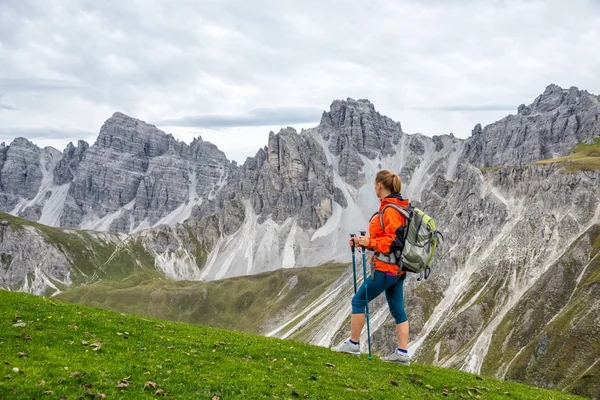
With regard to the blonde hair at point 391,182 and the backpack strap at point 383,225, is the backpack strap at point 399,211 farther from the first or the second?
the blonde hair at point 391,182

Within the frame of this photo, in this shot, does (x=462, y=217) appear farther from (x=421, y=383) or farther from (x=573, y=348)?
(x=421, y=383)

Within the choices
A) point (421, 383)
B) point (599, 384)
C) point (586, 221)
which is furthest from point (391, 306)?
point (586, 221)

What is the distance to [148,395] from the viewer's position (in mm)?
12977

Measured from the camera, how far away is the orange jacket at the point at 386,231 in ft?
55.8

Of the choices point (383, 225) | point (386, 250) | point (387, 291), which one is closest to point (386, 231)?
point (383, 225)

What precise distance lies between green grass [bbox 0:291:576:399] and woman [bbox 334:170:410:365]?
2.16 meters

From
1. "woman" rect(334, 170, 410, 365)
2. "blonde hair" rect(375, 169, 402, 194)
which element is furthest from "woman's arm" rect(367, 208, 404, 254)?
"blonde hair" rect(375, 169, 402, 194)

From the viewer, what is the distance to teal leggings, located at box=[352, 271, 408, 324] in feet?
58.1

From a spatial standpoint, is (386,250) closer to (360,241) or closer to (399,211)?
(360,241)

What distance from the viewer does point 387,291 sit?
Result: 1845cm

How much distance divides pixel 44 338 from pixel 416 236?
1414 cm

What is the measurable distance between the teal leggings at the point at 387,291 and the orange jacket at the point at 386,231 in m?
0.36

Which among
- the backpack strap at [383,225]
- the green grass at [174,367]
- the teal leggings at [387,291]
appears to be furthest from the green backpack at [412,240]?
the green grass at [174,367]

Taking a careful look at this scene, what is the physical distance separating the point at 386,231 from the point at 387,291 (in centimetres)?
282
